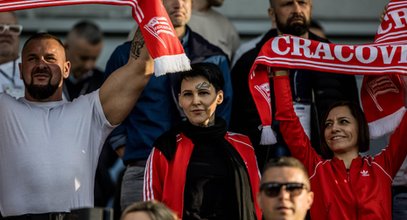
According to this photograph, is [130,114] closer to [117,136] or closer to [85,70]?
[117,136]

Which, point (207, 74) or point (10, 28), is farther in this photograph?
point (10, 28)

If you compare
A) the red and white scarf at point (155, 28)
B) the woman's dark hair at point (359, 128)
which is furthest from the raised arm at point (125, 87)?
the woman's dark hair at point (359, 128)

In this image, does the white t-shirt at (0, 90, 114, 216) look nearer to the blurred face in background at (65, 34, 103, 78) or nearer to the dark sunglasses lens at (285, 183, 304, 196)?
the dark sunglasses lens at (285, 183, 304, 196)

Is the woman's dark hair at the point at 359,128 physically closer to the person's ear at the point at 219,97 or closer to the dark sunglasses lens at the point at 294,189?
the person's ear at the point at 219,97

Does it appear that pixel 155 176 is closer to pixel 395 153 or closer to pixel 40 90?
pixel 40 90

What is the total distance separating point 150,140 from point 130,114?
0.91 ft

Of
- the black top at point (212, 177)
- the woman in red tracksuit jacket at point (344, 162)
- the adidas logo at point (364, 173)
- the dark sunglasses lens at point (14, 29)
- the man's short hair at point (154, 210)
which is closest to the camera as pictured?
the man's short hair at point (154, 210)

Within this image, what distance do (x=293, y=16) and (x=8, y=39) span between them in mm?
2199

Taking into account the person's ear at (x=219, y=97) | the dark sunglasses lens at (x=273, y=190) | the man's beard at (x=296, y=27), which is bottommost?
the dark sunglasses lens at (x=273, y=190)

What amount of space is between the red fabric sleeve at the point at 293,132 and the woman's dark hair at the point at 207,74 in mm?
398

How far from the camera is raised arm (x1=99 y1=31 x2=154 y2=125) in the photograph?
29.1 feet

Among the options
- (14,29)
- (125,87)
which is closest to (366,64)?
(125,87)

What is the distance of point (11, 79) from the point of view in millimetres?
10273

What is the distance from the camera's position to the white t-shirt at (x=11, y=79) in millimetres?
10133
